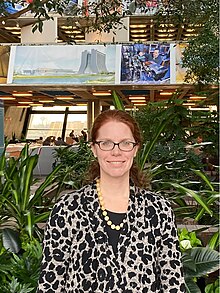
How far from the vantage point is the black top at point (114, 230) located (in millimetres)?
1322

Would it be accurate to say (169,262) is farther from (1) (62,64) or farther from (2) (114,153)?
(1) (62,64)

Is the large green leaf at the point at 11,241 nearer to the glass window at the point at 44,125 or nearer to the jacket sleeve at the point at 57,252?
the jacket sleeve at the point at 57,252

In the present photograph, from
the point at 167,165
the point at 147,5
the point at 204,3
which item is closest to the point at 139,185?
the point at 167,165

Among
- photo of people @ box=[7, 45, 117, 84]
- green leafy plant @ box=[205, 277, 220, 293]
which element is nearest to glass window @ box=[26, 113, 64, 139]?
photo of people @ box=[7, 45, 117, 84]

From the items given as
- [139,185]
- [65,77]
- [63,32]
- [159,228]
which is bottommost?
[159,228]

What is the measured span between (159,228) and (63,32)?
15.8 meters

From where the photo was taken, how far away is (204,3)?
3.09 m

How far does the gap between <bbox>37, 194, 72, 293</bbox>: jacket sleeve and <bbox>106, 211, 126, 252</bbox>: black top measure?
112 mm

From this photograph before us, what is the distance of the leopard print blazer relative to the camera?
4.30ft

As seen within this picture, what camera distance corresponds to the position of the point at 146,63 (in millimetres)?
10438

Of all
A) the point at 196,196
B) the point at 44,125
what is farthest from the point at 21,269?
the point at 44,125

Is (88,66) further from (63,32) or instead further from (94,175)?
(94,175)

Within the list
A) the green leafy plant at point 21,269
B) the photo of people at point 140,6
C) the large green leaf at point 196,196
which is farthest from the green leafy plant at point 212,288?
the photo of people at point 140,6

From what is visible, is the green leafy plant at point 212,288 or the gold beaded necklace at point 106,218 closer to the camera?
the gold beaded necklace at point 106,218
